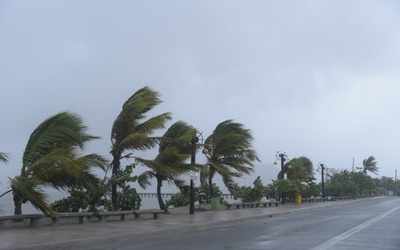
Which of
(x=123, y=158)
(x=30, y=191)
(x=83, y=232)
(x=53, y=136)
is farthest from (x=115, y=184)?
(x=30, y=191)

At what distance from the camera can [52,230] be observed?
14875 millimetres

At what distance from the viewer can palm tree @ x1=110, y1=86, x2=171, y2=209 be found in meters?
20.3

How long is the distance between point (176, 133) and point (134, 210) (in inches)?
218

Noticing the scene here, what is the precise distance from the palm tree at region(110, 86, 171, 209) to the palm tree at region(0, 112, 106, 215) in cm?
255

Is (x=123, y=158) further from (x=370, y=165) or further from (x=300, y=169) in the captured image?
(x=370, y=165)

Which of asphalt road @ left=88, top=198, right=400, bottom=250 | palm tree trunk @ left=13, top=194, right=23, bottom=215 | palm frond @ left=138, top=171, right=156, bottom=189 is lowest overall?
asphalt road @ left=88, top=198, right=400, bottom=250

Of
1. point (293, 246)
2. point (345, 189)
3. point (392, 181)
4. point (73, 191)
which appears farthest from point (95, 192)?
point (392, 181)

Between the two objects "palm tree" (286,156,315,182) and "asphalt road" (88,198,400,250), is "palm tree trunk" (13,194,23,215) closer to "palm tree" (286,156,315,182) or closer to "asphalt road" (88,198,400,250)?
"asphalt road" (88,198,400,250)

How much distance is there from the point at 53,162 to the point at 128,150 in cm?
598

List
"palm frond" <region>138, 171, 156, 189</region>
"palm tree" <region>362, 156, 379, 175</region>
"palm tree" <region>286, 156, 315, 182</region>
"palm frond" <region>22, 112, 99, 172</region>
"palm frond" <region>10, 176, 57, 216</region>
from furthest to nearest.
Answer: "palm tree" <region>362, 156, 379, 175</region> < "palm tree" <region>286, 156, 315, 182</region> < "palm frond" <region>138, 171, 156, 189</region> < "palm frond" <region>22, 112, 99, 172</region> < "palm frond" <region>10, 176, 57, 216</region>

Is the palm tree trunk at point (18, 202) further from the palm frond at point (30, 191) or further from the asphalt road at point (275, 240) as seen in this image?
the asphalt road at point (275, 240)

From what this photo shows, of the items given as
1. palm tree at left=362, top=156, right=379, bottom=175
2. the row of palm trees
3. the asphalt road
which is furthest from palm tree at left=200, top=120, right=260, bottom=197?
palm tree at left=362, top=156, right=379, bottom=175

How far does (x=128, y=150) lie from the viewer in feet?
68.3

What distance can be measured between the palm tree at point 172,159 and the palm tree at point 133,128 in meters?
0.81
